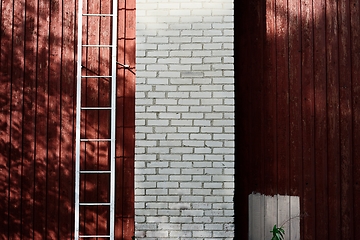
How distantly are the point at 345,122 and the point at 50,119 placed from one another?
10.8 ft

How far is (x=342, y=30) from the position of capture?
549 cm

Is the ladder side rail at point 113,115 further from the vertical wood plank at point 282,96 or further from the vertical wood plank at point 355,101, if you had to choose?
the vertical wood plank at point 355,101

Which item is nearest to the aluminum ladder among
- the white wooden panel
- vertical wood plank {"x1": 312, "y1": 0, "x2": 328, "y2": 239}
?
the white wooden panel

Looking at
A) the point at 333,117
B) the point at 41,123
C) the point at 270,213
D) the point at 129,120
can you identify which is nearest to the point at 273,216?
the point at 270,213

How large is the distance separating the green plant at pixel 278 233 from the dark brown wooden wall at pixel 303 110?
0.23 m

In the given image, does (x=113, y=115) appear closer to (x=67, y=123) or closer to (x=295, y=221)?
(x=67, y=123)

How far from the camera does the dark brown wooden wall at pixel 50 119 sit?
5.48m

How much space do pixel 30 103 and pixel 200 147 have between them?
6.62 feet

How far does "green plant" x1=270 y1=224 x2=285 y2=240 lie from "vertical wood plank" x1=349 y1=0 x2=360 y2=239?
79 cm

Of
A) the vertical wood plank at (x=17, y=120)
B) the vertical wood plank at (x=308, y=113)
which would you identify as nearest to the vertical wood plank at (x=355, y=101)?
the vertical wood plank at (x=308, y=113)

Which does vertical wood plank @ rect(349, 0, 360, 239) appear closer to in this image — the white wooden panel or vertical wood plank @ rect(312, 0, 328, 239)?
vertical wood plank @ rect(312, 0, 328, 239)

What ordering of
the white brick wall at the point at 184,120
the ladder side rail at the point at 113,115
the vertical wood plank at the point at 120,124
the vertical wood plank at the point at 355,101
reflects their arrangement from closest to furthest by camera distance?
the white brick wall at the point at 184,120 < the ladder side rail at the point at 113,115 < the vertical wood plank at the point at 355,101 < the vertical wood plank at the point at 120,124

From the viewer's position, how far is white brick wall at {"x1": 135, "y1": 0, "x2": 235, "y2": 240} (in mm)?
5043

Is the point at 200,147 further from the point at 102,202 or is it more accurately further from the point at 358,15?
the point at 358,15
